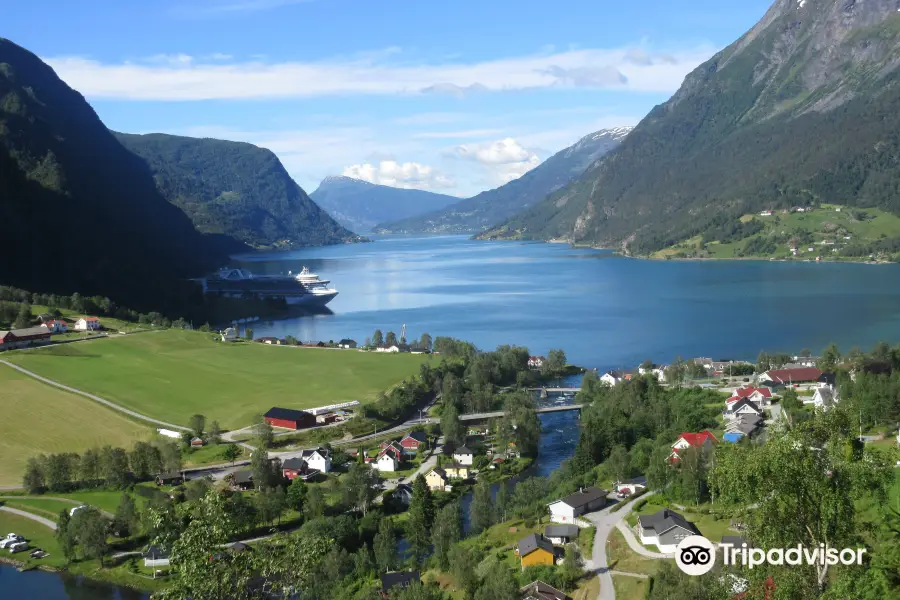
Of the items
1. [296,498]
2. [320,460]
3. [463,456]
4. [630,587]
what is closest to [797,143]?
[463,456]

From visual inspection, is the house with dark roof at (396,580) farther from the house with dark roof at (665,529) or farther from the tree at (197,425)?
the tree at (197,425)

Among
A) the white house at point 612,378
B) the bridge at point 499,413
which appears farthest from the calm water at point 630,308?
the bridge at point 499,413

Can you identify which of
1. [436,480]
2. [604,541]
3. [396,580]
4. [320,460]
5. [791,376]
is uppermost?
[791,376]

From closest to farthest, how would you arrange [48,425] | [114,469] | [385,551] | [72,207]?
[385,551] → [114,469] → [48,425] → [72,207]

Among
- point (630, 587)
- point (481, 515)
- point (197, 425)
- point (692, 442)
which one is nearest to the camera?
point (630, 587)

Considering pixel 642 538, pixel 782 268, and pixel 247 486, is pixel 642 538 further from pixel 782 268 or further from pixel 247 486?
pixel 782 268

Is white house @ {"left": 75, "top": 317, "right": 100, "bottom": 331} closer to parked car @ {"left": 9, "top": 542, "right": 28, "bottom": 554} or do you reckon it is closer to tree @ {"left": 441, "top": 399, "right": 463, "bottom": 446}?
tree @ {"left": 441, "top": 399, "right": 463, "bottom": 446}

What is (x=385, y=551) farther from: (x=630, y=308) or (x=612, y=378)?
(x=630, y=308)
